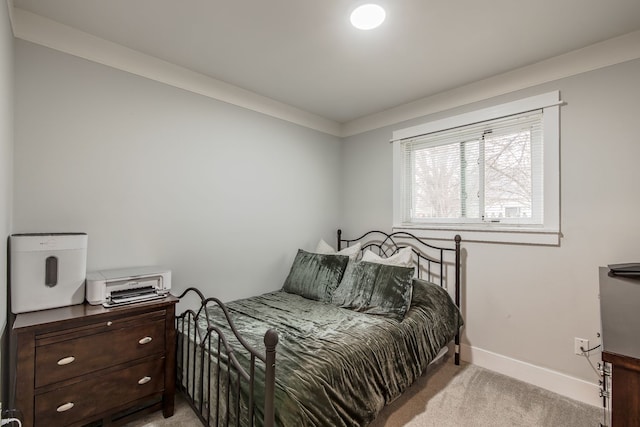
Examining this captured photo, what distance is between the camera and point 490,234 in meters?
2.53

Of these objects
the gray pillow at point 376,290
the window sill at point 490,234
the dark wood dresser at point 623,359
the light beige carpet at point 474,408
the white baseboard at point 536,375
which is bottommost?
the light beige carpet at point 474,408

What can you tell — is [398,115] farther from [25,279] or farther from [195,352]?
[25,279]

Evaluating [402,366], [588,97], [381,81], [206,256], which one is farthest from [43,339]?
[588,97]

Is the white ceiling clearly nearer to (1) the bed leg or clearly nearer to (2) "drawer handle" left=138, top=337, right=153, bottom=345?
(1) the bed leg

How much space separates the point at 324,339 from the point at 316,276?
99 centimetres

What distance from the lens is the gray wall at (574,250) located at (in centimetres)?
198

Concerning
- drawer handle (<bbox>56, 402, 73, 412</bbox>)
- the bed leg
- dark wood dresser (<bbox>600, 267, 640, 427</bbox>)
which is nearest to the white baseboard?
dark wood dresser (<bbox>600, 267, 640, 427</bbox>)

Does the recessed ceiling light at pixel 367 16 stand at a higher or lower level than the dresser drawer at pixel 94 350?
higher

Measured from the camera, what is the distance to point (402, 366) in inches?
76.5

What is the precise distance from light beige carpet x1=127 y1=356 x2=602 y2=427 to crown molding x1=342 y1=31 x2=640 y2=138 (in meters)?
2.30

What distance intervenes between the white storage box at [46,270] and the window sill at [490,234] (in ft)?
8.62

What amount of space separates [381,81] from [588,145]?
1577 mm

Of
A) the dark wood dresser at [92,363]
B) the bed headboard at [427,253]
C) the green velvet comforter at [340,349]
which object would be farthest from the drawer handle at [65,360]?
the bed headboard at [427,253]

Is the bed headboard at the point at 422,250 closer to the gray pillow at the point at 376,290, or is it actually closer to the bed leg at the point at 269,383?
the gray pillow at the point at 376,290
